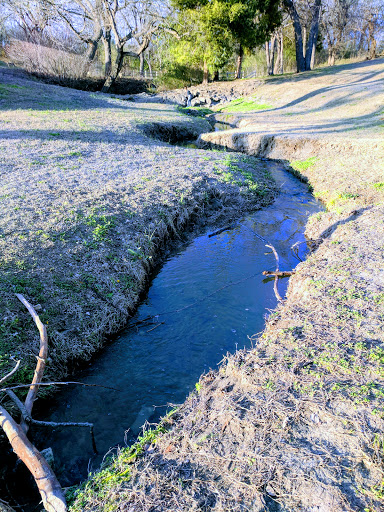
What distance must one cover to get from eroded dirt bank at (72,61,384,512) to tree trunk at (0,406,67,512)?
0.60 ft

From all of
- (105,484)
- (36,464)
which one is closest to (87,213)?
(36,464)

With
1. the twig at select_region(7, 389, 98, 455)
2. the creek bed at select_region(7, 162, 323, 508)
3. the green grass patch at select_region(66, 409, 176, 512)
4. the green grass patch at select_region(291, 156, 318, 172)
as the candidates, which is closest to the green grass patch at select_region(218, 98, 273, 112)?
the green grass patch at select_region(291, 156, 318, 172)

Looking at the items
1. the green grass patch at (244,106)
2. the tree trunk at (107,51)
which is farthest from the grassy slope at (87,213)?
the tree trunk at (107,51)

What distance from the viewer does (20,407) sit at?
313 cm

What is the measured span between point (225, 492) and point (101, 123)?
47.3 ft

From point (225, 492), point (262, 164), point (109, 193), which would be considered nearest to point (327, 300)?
point (225, 492)

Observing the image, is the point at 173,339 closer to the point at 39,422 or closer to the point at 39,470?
the point at 39,422

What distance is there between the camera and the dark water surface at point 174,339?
11.2ft

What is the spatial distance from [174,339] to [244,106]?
2331 cm

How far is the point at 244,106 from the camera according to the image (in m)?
24.2

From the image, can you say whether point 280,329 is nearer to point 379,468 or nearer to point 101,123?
point 379,468

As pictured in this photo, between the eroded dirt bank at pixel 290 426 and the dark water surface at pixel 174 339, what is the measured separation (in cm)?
62

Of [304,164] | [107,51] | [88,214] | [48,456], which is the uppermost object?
[107,51]

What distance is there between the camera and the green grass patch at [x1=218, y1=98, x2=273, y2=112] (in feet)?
74.0
